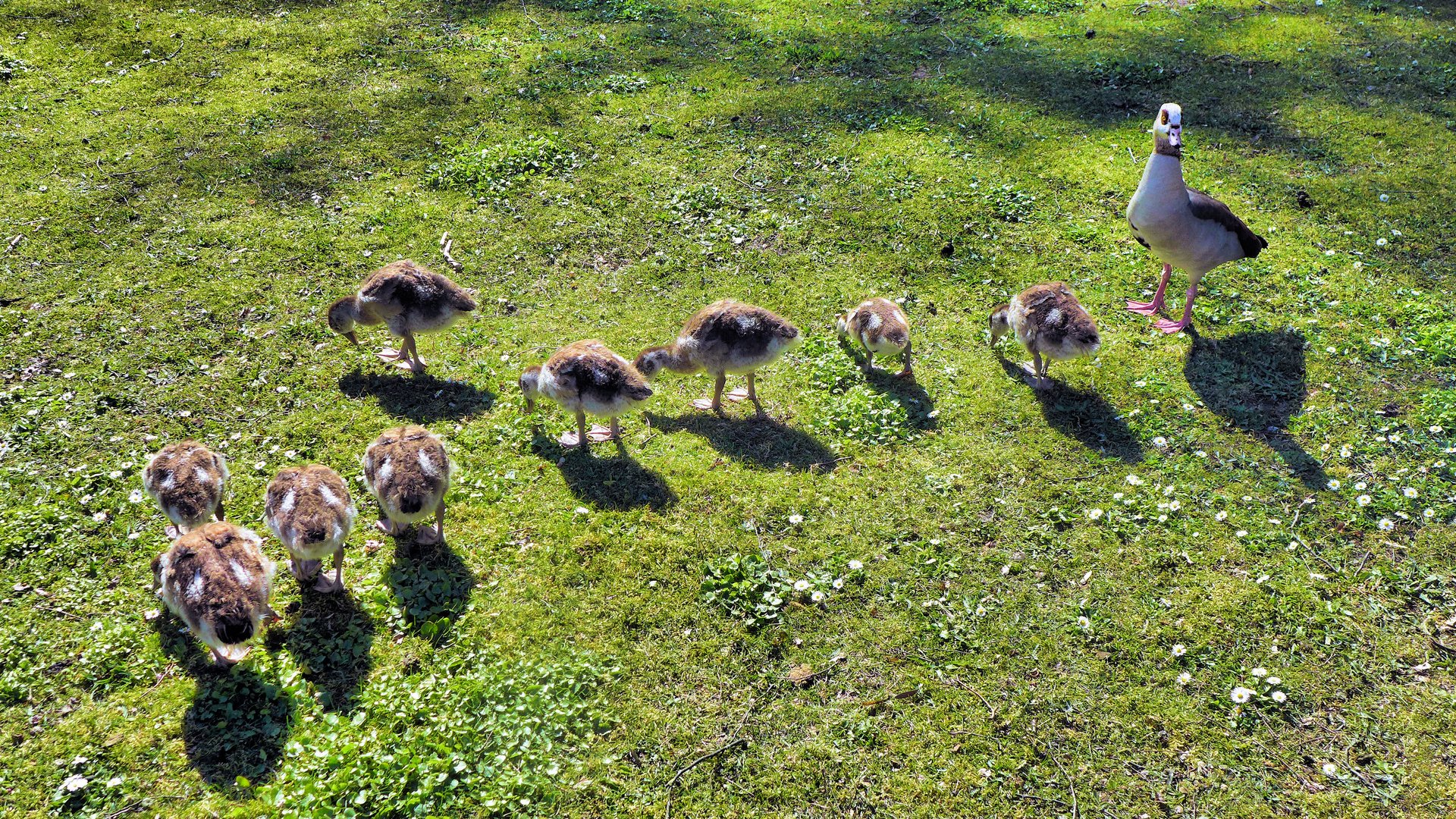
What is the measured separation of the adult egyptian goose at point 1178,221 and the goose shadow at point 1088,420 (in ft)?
6.14

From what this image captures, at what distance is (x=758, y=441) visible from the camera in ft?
29.6

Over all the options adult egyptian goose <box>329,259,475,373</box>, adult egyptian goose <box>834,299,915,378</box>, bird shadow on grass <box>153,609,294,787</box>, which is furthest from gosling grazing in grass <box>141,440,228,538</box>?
adult egyptian goose <box>834,299,915,378</box>

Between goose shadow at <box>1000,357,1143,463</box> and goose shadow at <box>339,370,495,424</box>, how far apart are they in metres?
5.89

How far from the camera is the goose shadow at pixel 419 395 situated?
9.31 m

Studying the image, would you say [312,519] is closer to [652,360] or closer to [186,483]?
[186,483]

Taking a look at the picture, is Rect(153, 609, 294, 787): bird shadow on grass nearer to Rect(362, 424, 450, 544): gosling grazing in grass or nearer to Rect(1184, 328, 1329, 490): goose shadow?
Rect(362, 424, 450, 544): gosling grazing in grass

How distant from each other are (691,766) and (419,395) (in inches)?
208

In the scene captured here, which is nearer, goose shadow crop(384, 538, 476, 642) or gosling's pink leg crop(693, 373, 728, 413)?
goose shadow crop(384, 538, 476, 642)

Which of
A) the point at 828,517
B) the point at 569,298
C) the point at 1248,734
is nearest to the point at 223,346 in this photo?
the point at 569,298

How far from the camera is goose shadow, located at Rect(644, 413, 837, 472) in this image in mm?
8742

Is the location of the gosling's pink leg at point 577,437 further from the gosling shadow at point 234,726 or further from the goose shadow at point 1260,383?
the goose shadow at point 1260,383

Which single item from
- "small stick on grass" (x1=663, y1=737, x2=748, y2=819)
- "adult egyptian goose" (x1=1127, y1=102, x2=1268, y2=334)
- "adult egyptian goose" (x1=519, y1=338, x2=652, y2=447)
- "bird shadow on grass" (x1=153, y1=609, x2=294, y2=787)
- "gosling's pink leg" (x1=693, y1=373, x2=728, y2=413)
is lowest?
"bird shadow on grass" (x1=153, y1=609, x2=294, y2=787)

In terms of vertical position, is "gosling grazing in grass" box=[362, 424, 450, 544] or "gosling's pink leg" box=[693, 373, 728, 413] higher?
"gosling grazing in grass" box=[362, 424, 450, 544]

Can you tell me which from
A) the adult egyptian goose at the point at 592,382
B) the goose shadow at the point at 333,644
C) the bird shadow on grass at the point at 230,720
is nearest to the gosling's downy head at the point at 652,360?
the adult egyptian goose at the point at 592,382
